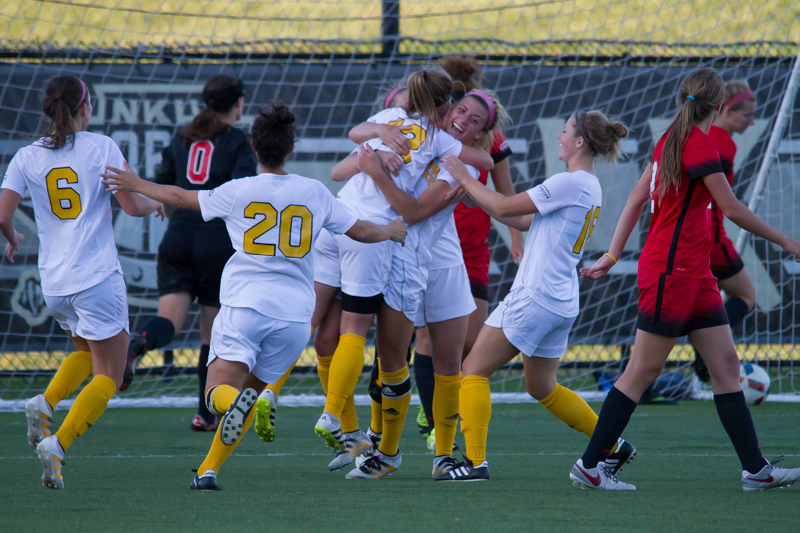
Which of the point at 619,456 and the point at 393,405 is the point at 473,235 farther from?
the point at 619,456

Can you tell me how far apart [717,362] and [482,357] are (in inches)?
35.0

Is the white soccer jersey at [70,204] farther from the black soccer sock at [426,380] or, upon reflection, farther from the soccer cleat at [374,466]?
the black soccer sock at [426,380]

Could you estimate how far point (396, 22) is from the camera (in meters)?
8.04

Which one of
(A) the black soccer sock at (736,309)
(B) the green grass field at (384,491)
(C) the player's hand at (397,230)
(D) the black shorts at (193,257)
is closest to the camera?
(B) the green grass field at (384,491)

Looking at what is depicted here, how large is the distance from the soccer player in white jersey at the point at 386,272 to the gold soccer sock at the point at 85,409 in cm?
89

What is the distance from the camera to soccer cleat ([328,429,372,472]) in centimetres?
383

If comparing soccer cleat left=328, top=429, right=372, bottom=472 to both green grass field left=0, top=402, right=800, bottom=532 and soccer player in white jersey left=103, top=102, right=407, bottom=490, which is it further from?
soccer player in white jersey left=103, top=102, right=407, bottom=490

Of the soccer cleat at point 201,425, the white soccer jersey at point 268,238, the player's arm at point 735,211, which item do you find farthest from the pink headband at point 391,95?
the soccer cleat at point 201,425

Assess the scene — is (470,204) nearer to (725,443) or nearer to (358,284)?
(358,284)

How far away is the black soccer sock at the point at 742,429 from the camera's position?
3266 mm

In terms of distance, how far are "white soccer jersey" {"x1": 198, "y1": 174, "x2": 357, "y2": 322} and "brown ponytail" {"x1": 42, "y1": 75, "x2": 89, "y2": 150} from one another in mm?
744

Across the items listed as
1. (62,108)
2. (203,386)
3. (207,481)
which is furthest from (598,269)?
(203,386)

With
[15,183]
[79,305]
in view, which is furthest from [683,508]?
[15,183]

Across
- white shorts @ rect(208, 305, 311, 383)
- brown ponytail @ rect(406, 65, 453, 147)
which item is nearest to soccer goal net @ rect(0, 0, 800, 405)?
brown ponytail @ rect(406, 65, 453, 147)
